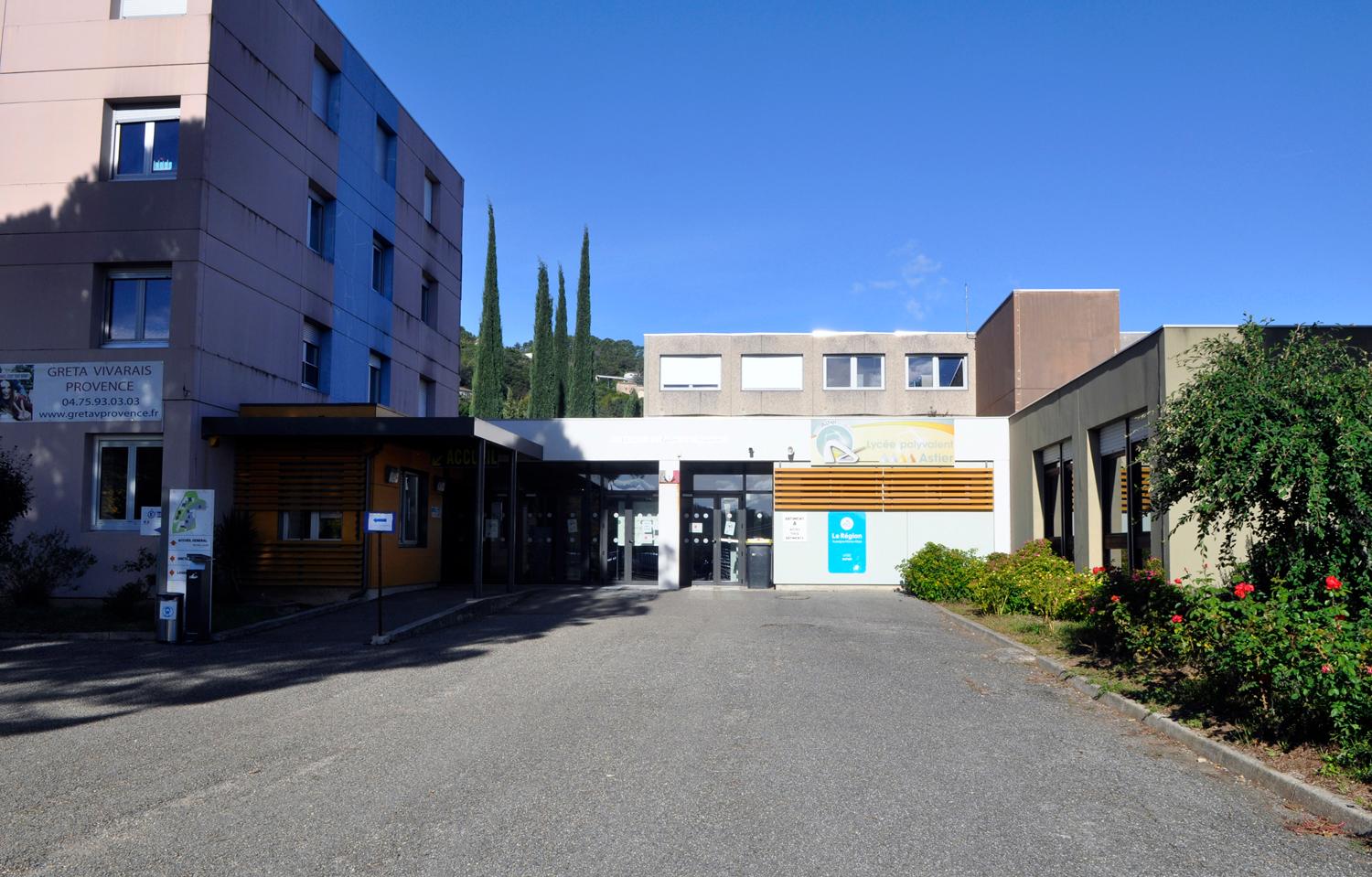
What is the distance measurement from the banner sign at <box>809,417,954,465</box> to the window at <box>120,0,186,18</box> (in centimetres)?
1508

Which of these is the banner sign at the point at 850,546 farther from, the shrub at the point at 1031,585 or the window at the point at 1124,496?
the window at the point at 1124,496

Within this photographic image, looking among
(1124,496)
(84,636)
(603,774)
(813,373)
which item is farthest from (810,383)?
(603,774)

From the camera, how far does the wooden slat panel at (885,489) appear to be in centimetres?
2494

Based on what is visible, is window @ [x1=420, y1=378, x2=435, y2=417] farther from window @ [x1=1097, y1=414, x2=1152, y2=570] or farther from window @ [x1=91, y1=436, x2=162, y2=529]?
window @ [x1=1097, y1=414, x2=1152, y2=570]

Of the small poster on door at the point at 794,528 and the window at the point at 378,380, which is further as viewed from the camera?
the window at the point at 378,380

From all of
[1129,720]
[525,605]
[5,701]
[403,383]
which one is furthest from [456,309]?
[1129,720]

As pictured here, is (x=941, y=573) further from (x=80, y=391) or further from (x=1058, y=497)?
(x=80, y=391)

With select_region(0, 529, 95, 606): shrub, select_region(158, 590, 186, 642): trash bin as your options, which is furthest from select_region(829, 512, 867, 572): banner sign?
select_region(0, 529, 95, 606): shrub

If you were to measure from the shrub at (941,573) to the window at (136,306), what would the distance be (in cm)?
1463

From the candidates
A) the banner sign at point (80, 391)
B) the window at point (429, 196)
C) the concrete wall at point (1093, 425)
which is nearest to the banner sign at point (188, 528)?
the banner sign at point (80, 391)

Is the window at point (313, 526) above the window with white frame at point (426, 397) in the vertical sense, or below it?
below

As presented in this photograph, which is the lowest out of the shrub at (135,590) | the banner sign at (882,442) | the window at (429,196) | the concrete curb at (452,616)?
the concrete curb at (452,616)

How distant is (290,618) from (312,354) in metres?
7.31

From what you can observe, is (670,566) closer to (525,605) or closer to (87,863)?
(525,605)
